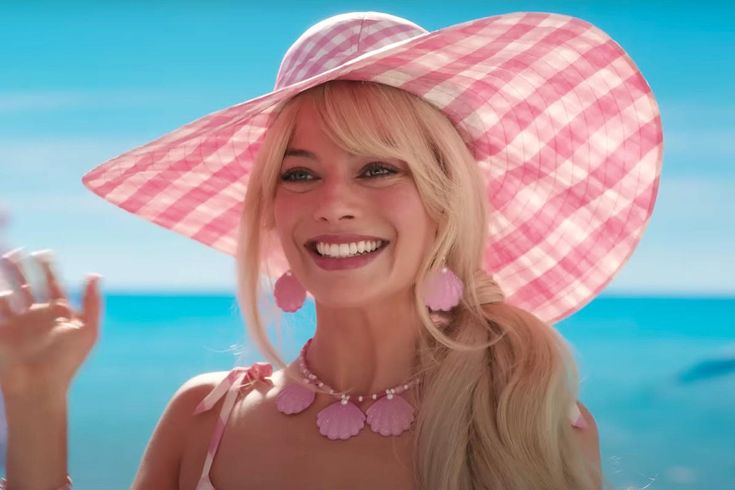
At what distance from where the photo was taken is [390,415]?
2.90 metres

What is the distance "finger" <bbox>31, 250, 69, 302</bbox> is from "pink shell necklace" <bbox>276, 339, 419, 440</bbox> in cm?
72

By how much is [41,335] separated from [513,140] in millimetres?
1411

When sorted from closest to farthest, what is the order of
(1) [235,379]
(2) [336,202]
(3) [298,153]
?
(2) [336,202]
(3) [298,153]
(1) [235,379]

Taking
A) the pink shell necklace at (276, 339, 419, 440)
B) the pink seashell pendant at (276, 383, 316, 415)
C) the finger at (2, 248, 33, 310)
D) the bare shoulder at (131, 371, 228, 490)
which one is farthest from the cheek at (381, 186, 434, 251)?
the finger at (2, 248, 33, 310)

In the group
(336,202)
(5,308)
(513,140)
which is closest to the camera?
(5,308)

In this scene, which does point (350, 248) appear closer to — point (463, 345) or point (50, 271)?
point (463, 345)

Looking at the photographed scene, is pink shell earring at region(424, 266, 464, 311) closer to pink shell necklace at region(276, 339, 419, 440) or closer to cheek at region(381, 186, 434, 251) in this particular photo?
cheek at region(381, 186, 434, 251)

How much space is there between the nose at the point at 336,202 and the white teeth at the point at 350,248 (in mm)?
71

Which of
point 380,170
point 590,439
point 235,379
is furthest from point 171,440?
point 590,439

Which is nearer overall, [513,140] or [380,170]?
[380,170]

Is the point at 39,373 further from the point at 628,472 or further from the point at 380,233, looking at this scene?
the point at 628,472

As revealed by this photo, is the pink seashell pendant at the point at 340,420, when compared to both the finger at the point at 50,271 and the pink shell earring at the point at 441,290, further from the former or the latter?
the finger at the point at 50,271

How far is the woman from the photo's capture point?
2.75 metres

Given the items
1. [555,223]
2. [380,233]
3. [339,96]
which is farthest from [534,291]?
[339,96]
